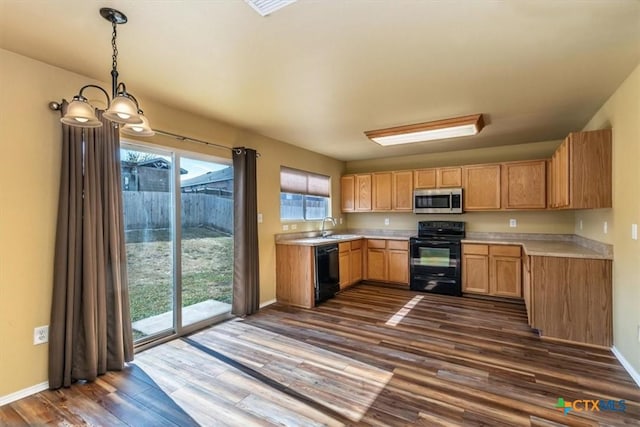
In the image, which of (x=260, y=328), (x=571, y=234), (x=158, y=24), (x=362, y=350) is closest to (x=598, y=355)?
(x=362, y=350)

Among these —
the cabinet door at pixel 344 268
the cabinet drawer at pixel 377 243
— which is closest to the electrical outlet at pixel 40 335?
the cabinet door at pixel 344 268

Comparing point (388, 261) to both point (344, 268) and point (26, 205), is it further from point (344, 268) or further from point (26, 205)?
point (26, 205)

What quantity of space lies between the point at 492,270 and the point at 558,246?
1022 mm

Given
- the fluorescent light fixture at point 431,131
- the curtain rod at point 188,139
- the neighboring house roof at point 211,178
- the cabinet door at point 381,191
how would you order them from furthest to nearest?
the cabinet door at point 381,191
the fluorescent light fixture at point 431,131
the neighboring house roof at point 211,178
the curtain rod at point 188,139

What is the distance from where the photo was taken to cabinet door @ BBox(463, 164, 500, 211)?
16.2 feet

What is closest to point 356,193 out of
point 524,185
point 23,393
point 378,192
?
point 378,192

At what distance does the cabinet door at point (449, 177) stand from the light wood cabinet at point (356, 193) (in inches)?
51.6

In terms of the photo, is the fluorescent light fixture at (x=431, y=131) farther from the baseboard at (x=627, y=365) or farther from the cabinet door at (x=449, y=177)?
the baseboard at (x=627, y=365)

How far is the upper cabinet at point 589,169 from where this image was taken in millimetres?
2895

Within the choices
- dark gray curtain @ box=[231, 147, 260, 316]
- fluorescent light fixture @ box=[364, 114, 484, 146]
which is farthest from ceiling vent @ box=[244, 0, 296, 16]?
fluorescent light fixture @ box=[364, 114, 484, 146]

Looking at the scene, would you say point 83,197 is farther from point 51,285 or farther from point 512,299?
point 512,299

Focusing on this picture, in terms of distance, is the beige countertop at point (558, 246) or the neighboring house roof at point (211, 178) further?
the neighboring house roof at point (211, 178)

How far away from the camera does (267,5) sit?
1658 millimetres

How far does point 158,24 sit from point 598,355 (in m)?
4.43
